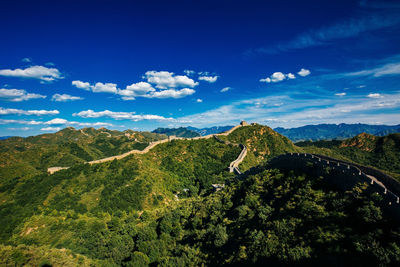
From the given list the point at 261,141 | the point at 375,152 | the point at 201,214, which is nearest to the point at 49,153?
the point at 201,214

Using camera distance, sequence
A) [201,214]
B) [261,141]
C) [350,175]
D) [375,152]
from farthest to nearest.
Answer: [375,152] < [261,141] < [201,214] < [350,175]

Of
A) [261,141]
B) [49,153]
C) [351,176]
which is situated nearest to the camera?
[351,176]

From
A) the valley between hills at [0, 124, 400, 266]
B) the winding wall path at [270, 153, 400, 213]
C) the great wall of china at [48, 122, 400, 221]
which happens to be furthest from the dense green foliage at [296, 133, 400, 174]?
the winding wall path at [270, 153, 400, 213]

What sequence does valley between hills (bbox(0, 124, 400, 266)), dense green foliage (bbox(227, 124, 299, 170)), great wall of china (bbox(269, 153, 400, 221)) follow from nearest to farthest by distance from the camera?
great wall of china (bbox(269, 153, 400, 221))
valley between hills (bbox(0, 124, 400, 266))
dense green foliage (bbox(227, 124, 299, 170))

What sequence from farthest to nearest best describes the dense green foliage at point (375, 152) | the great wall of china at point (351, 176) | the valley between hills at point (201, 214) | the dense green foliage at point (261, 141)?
the dense green foliage at point (261, 141)
the dense green foliage at point (375, 152)
the valley between hills at point (201, 214)
the great wall of china at point (351, 176)

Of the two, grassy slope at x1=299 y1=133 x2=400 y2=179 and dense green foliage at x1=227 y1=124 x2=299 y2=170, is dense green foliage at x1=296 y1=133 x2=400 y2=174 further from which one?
dense green foliage at x1=227 y1=124 x2=299 y2=170

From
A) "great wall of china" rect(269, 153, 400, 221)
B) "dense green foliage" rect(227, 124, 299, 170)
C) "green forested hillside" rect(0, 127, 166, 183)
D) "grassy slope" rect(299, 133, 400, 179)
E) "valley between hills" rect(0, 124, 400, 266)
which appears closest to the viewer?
"great wall of china" rect(269, 153, 400, 221)

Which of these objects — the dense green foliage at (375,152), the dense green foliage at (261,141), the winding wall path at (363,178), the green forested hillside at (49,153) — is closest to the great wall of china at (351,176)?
the winding wall path at (363,178)

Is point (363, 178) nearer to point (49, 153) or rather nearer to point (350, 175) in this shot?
point (350, 175)

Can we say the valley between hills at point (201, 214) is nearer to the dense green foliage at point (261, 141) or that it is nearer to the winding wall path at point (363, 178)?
the winding wall path at point (363, 178)
